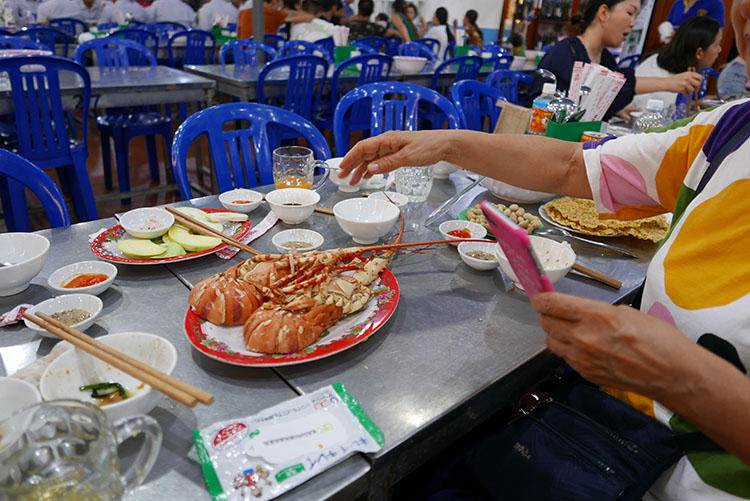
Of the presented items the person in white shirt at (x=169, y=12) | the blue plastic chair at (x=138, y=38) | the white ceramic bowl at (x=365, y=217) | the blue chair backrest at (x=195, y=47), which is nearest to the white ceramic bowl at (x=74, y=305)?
the white ceramic bowl at (x=365, y=217)

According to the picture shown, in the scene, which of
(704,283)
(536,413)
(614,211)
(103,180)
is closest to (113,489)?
(536,413)

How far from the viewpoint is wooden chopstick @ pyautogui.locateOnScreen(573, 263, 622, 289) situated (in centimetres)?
135

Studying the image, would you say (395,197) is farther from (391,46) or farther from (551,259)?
(391,46)

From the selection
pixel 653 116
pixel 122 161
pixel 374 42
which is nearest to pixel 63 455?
pixel 653 116

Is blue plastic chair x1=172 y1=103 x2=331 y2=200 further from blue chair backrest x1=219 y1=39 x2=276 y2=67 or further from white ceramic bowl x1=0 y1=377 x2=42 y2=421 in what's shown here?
blue chair backrest x1=219 y1=39 x2=276 y2=67

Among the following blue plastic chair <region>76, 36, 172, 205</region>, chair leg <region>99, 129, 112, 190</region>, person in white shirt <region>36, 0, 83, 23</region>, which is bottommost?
chair leg <region>99, 129, 112, 190</region>

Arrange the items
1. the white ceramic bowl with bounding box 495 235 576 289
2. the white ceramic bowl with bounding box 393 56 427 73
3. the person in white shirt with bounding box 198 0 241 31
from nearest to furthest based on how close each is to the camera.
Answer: the white ceramic bowl with bounding box 495 235 576 289 < the white ceramic bowl with bounding box 393 56 427 73 < the person in white shirt with bounding box 198 0 241 31

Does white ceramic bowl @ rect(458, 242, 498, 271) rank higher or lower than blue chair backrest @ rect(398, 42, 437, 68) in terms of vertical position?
lower

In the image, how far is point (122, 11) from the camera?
8703mm

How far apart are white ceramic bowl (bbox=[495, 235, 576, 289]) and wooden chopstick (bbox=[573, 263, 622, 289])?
10 centimetres

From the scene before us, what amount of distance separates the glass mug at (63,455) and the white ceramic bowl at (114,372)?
81mm

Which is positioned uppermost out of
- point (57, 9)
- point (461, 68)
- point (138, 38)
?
point (57, 9)

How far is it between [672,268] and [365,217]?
34.5 inches

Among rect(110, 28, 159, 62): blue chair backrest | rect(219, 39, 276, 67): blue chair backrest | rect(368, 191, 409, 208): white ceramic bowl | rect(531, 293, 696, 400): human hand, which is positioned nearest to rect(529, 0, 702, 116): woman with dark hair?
rect(368, 191, 409, 208): white ceramic bowl
